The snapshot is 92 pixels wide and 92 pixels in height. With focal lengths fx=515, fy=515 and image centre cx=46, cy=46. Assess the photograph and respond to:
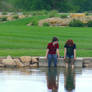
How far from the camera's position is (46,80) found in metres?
18.4

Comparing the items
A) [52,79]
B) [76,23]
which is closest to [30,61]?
[52,79]

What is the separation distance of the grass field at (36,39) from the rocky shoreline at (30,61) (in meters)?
1.58

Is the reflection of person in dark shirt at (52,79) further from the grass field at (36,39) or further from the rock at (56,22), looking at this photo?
the rock at (56,22)

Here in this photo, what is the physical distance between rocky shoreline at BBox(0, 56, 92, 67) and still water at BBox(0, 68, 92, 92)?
799 mm

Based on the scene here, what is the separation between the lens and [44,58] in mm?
22125

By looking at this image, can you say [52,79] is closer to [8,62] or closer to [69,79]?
[69,79]

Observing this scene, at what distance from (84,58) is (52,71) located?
2537mm

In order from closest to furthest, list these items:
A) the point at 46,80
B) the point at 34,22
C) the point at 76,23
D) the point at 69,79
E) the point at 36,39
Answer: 1. the point at 46,80
2. the point at 69,79
3. the point at 36,39
4. the point at 76,23
5. the point at 34,22

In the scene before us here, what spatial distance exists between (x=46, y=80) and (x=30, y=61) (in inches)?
171

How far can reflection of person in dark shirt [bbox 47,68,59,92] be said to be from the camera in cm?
1684

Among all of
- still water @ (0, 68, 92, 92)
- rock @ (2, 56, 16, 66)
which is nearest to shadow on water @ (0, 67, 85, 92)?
still water @ (0, 68, 92, 92)

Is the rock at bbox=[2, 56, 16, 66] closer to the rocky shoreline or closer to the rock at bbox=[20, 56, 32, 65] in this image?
the rocky shoreline

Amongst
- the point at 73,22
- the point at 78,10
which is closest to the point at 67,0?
the point at 78,10

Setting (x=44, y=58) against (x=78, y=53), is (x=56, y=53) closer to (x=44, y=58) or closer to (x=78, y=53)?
(x=44, y=58)
